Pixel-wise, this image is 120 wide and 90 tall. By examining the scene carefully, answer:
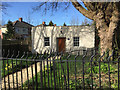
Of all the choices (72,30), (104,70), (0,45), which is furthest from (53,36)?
(104,70)

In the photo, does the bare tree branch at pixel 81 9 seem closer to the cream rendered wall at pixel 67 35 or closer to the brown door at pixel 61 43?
the cream rendered wall at pixel 67 35

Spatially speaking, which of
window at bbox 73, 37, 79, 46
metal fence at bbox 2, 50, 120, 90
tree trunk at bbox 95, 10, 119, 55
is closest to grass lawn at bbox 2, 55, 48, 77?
metal fence at bbox 2, 50, 120, 90

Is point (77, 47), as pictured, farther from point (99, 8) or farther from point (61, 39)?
point (99, 8)

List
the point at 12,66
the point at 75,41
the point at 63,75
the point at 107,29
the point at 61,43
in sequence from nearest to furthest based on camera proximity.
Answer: the point at 12,66
the point at 63,75
the point at 107,29
the point at 75,41
the point at 61,43

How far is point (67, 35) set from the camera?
12727 mm

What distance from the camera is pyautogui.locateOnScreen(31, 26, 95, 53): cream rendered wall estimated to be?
40.6 feet

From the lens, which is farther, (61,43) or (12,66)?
(61,43)

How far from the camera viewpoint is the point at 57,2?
702cm

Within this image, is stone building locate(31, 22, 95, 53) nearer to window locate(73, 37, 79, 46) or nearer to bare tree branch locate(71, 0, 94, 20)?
window locate(73, 37, 79, 46)

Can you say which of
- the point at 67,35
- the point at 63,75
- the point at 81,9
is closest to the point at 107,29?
the point at 81,9

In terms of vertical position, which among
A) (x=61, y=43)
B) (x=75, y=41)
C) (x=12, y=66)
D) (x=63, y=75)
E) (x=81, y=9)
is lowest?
(x=63, y=75)

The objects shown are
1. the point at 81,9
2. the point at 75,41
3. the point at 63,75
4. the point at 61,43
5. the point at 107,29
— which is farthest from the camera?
the point at 61,43

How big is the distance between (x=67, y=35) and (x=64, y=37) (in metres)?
0.48

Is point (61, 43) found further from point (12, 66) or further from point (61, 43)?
point (12, 66)
